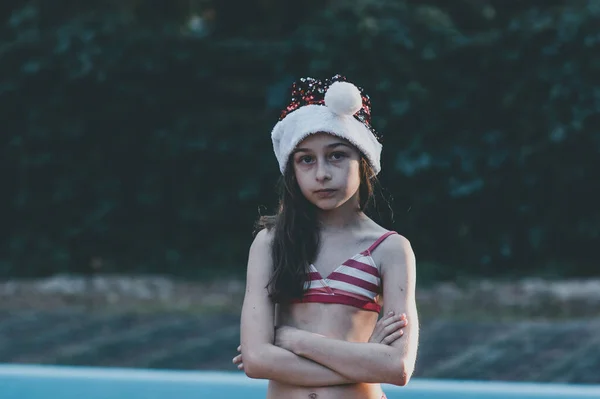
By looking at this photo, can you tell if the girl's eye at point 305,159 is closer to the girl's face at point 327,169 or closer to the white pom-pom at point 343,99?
the girl's face at point 327,169

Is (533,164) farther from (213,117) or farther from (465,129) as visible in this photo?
Answer: (213,117)

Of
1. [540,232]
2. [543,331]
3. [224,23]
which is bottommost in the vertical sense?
[543,331]

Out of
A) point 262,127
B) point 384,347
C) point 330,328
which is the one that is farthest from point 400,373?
point 262,127

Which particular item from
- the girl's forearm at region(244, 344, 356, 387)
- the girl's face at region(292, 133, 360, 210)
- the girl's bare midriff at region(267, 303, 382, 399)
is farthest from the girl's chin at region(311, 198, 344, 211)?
the girl's forearm at region(244, 344, 356, 387)

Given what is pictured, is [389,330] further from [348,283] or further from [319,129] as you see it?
[319,129]

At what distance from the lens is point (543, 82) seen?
23.4ft

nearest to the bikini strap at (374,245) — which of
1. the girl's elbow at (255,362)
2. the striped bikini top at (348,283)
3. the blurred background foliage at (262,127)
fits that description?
the striped bikini top at (348,283)

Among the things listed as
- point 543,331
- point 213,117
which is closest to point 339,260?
point 543,331

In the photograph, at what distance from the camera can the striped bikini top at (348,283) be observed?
2.54 meters

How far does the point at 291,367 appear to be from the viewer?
2.48 m

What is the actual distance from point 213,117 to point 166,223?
3.04ft

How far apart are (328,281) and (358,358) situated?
0.21 m

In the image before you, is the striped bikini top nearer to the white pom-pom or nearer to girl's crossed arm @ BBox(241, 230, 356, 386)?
girl's crossed arm @ BBox(241, 230, 356, 386)

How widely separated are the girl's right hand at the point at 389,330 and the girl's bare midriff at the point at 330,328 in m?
0.09
